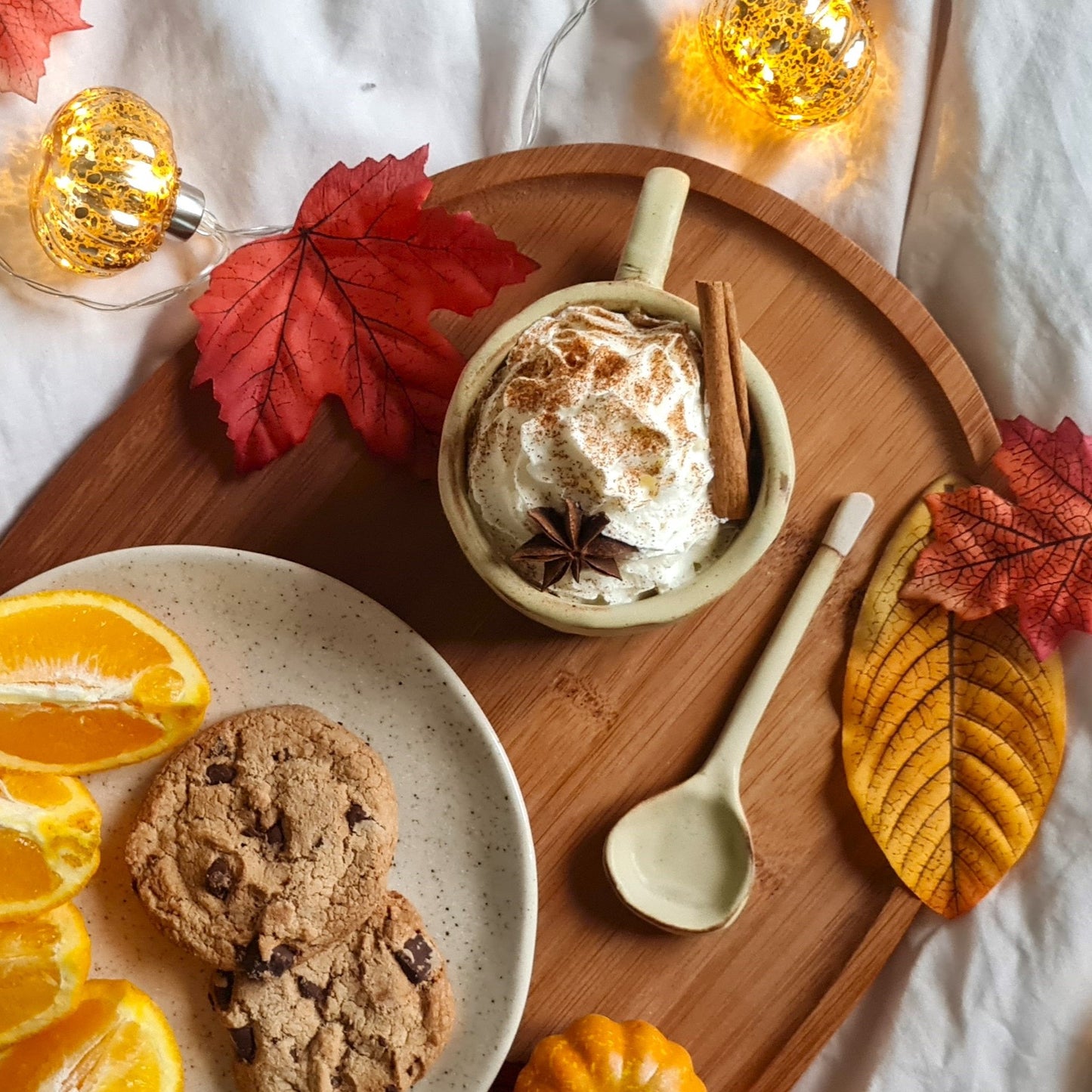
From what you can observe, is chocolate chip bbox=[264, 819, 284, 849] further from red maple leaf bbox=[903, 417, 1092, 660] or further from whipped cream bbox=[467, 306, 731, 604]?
red maple leaf bbox=[903, 417, 1092, 660]

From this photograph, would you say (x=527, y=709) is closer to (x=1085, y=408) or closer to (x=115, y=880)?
(x=115, y=880)

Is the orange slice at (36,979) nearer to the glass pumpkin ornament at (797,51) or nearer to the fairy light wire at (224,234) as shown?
the fairy light wire at (224,234)

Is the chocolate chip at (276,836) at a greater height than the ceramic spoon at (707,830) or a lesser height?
lesser

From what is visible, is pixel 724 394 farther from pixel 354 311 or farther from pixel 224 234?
pixel 224 234

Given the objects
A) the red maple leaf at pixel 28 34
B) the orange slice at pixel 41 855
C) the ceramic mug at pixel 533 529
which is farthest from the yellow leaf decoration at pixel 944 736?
the red maple leaf at pixel 28 34

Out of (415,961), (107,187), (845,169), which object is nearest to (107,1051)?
(415,961)

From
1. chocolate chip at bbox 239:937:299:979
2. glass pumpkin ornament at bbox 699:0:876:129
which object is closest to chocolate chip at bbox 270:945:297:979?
chocolate chip at bbox 239:937:299:979
